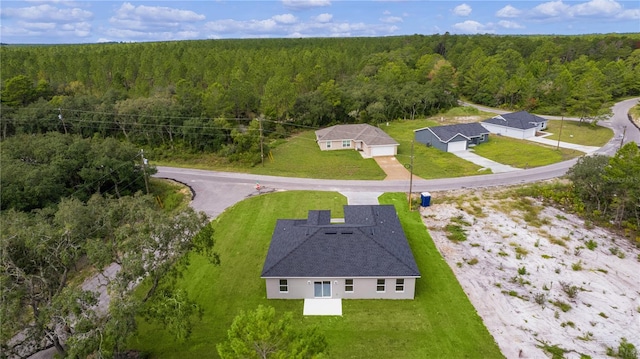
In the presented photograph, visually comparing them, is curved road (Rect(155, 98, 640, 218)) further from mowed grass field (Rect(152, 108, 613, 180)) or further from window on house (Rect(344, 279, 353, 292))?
window on house (Rect(344, 279, 353, 292))

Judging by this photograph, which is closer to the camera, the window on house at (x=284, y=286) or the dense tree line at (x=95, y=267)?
Result: the dense tree line at (x=95, y=267)

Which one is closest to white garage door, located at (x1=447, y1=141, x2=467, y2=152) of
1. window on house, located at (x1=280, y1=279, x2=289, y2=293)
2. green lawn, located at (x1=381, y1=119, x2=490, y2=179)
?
green lawn, located at (x1=381, y1=119, x2=490, y2=179)

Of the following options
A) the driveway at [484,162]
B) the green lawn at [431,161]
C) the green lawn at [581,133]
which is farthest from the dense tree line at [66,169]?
the green lawn at [581,133]

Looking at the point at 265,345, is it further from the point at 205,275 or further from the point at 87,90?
the point at 87,90

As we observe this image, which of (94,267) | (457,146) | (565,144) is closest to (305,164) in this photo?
(457,146)

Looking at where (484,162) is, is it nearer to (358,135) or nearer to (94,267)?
(358,135)

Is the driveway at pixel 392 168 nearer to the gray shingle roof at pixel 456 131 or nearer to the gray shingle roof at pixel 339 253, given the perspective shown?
the gray shingle roof at pixel 456 131

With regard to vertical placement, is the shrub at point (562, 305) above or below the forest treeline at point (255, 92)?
below

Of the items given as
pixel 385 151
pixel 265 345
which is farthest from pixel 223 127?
pixel 265 345
